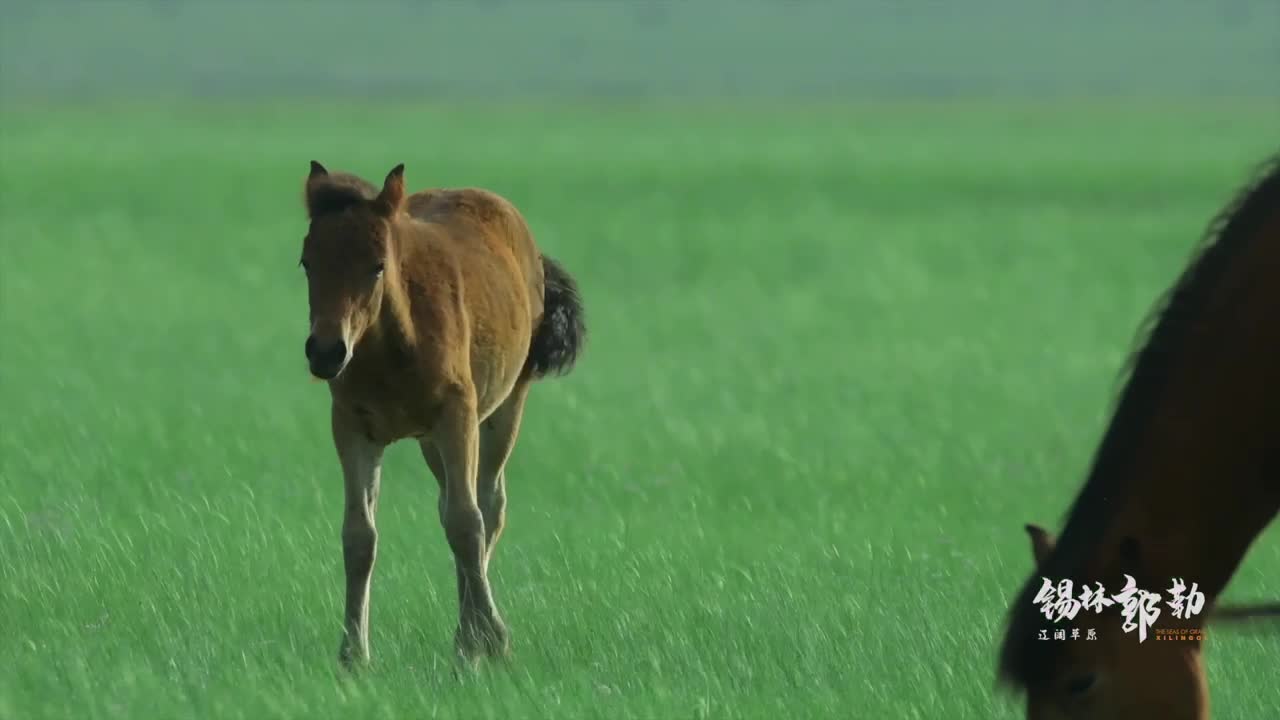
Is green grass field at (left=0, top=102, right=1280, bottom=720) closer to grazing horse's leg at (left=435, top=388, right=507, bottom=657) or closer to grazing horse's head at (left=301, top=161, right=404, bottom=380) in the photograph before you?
grazing horse's leg at (left=435, top=388, right=507, bottom=657)

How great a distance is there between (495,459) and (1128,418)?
4274mm

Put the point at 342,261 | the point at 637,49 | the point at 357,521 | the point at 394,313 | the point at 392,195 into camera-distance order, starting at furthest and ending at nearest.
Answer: the point at 637,49, the point at 357,521, the point at 394,313, the point at 392,195, the point at 342,261

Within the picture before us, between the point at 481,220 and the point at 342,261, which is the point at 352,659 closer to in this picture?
the point at 342,261

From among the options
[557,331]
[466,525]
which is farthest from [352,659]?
[557,331]

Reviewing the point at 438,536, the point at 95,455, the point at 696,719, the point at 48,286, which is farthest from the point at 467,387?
the point at 48,286

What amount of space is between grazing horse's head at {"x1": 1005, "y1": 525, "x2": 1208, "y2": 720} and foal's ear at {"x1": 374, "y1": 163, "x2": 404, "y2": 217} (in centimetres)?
301

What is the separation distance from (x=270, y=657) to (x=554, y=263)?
3011mm

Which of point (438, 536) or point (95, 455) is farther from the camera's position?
point (95, 455)

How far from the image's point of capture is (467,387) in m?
7.70

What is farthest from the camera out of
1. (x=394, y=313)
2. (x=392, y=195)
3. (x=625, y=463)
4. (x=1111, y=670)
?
(x=625, y=463)

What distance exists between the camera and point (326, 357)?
6637 millimetres

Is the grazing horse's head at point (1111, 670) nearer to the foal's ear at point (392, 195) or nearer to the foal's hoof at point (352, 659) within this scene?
the foal's hoof at point (352, 659)

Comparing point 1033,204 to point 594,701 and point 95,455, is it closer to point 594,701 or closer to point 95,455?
point 95,455

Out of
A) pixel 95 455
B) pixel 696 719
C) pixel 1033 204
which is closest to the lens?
pixel 696 719
